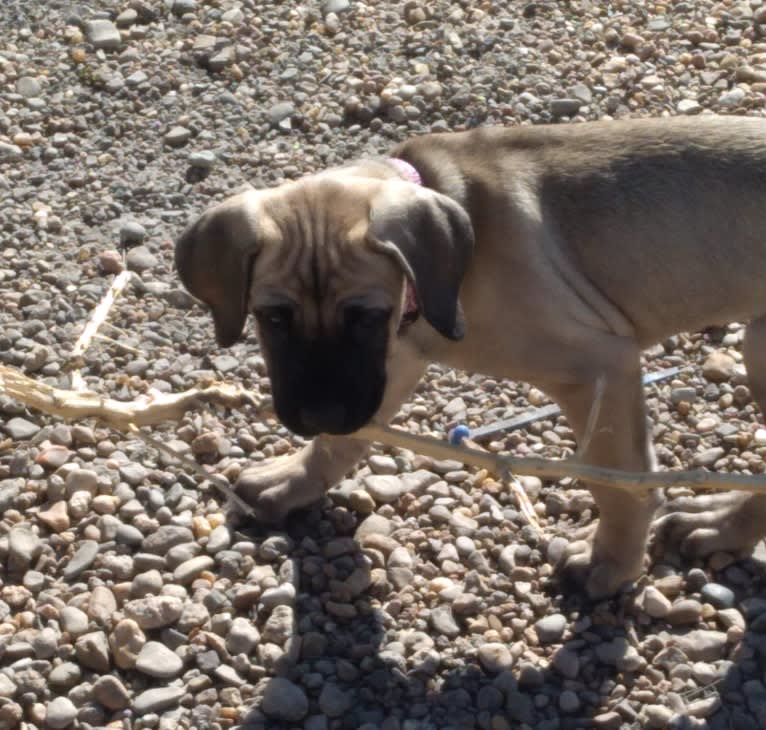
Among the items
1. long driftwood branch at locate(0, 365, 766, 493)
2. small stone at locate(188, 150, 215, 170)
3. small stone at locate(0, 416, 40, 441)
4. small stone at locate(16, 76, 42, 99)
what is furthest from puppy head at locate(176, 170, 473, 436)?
small stone at locate(16, 76, 42, 99)

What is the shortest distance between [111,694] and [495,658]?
1384 millimetres

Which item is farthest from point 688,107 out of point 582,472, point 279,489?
point 582,472

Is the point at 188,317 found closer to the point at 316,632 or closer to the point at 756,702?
the point at 316,632

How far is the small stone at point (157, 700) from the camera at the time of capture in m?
4.75

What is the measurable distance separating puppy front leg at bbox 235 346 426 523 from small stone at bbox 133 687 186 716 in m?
0.95

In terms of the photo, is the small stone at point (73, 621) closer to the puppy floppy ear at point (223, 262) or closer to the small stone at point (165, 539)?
the small stone at point (165, 539)

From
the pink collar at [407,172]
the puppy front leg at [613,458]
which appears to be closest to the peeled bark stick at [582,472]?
the puppy front leg at [613,458]

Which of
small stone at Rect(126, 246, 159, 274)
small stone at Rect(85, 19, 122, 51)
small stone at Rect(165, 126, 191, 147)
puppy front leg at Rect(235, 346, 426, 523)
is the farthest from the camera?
small stone at Rect(85, 19, 122, 51)

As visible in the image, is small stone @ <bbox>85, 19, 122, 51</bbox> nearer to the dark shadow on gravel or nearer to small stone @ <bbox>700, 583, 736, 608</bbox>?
the dark shadow on gravel

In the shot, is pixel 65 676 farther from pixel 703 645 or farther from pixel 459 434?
pixel 703 645

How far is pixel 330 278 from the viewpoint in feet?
14.9

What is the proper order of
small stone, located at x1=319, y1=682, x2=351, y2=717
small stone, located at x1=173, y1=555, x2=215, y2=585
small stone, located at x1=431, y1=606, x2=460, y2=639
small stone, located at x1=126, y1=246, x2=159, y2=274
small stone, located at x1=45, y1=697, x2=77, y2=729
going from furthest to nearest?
small stone, located at x1=126, y1=246, x2=159, y2=274
small stone, located at x1=173, y1=555, x2=215, y2=585
small stone, located at x1=431, y1=606, x2=460, y2=639
small stone, located at x1=319, y1=682, x2=351, y2=717
small stone, located at x1=45, y1=697, x2=77, y2=729

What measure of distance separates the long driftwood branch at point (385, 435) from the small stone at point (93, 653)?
770 millimetres

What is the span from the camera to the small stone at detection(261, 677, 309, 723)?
15.6 feet
